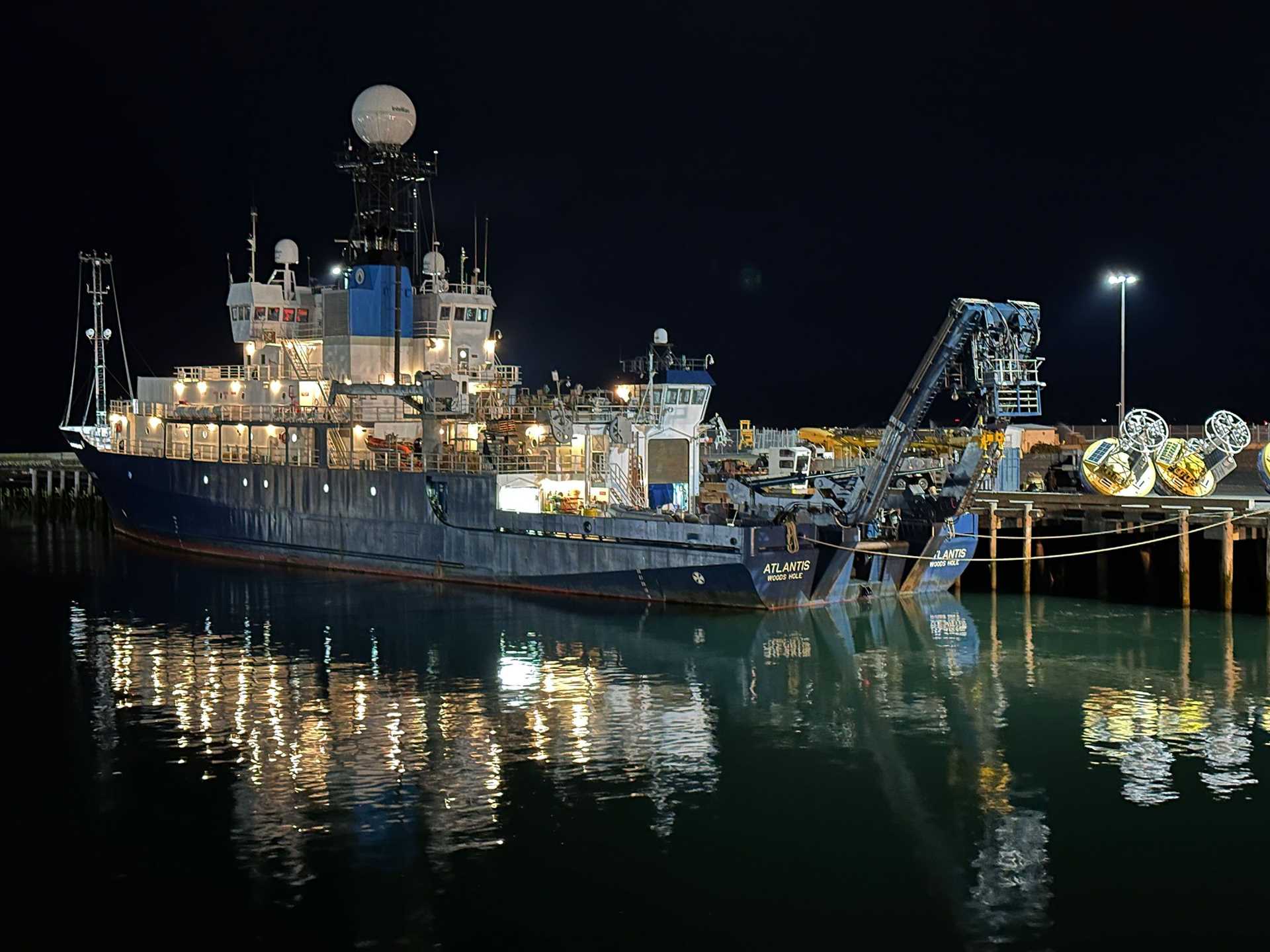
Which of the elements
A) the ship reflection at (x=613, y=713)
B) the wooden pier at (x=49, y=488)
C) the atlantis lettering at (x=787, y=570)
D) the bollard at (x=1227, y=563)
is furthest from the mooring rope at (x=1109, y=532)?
the wooden pier at (x=49, y=488)

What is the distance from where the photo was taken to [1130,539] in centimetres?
4188

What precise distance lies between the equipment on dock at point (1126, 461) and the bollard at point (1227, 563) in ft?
20.3

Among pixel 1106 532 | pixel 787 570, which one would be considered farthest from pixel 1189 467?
pixel 787 570

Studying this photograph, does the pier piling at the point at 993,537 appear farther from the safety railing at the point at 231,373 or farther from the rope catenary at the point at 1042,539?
the safety railing at the point at 231,373

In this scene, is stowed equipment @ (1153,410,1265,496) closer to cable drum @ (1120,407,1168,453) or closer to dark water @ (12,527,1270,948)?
cable drum @ (1120,407,1168,453)

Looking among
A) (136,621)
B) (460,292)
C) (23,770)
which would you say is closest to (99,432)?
(460,292)

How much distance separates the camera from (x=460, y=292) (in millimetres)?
51469

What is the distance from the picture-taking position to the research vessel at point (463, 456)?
37.2 m

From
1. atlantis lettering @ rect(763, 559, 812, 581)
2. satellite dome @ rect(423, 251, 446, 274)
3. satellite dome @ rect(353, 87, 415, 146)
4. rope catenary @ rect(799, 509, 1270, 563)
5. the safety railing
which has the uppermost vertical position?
satellite dome @ rect(353, 87, 415, 146)

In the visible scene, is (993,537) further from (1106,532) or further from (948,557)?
(1106,532)

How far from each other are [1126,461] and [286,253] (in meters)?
31.7

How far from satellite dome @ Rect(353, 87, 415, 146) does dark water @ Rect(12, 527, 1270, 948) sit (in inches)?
893

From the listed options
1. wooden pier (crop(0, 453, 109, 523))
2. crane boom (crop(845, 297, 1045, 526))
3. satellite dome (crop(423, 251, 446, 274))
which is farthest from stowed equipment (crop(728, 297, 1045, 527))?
wooden pier (crop(0, 453, 109, 523))

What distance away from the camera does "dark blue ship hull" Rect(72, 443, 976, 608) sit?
36.9 m
